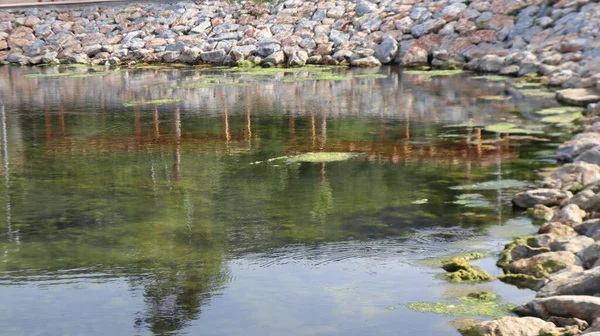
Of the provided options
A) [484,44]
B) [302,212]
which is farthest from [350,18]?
[302,212]

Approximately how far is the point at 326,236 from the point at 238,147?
558 centimetres

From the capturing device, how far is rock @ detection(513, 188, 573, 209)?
390 inches

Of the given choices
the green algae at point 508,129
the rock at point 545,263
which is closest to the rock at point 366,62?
the green algae at point 508,129

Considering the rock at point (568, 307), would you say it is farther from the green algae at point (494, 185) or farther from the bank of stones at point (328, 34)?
the bank of stones at point (328, 34)

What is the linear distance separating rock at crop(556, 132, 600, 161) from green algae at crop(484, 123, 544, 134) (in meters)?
2.12

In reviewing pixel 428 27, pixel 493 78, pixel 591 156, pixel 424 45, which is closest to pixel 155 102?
pixel 493 78

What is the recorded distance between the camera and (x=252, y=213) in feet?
33.1

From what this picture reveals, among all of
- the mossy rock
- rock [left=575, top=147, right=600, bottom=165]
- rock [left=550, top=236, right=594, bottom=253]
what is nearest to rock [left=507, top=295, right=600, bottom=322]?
the mossy rock

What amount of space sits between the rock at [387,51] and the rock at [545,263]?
2111 centimetres

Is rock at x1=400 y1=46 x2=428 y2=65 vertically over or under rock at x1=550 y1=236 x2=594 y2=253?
over

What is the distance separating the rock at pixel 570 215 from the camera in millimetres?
8805

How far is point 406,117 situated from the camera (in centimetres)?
1722

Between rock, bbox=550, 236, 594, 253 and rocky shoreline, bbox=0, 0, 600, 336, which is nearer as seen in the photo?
rock, bbox=550, 236, 594, 253

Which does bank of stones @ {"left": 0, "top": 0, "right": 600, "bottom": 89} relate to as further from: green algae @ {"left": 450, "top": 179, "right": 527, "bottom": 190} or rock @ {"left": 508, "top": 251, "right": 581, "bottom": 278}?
rock @ {"left": 508, "top": 251, "right": 581, "bottom": 278}
